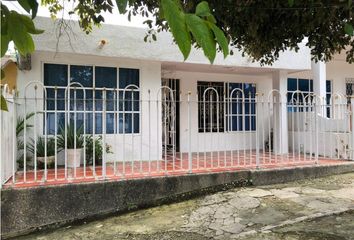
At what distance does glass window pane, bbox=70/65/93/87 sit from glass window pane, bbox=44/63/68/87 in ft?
0.54

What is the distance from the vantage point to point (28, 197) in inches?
219

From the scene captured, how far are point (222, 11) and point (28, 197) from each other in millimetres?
4072

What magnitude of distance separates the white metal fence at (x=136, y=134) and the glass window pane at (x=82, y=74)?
0.24 m

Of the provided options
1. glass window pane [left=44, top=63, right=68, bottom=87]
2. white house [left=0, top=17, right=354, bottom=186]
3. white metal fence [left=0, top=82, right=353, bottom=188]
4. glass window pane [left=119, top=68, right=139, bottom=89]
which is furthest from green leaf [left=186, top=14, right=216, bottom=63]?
glass window pane [left=119, top=68, right=139, bottom=89]

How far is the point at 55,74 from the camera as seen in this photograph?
27.8 ft

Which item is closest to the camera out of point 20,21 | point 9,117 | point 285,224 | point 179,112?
point 20,21

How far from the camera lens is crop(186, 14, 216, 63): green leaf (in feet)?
3.20

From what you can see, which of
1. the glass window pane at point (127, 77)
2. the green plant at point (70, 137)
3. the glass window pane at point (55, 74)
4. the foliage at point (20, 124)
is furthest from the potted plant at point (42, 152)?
the glass window pane at point (127, 77)

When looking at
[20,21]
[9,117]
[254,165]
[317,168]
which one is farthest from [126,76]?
[20,21]

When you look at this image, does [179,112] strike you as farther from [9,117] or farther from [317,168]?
[9,117]

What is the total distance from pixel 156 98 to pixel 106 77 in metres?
1.40

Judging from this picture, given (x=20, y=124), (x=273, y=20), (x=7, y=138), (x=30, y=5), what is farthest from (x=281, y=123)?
(x=30, y=5)

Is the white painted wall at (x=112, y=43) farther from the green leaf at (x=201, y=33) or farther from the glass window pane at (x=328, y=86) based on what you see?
the green leaf at (x=201, y=33)

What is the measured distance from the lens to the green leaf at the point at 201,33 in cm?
98
